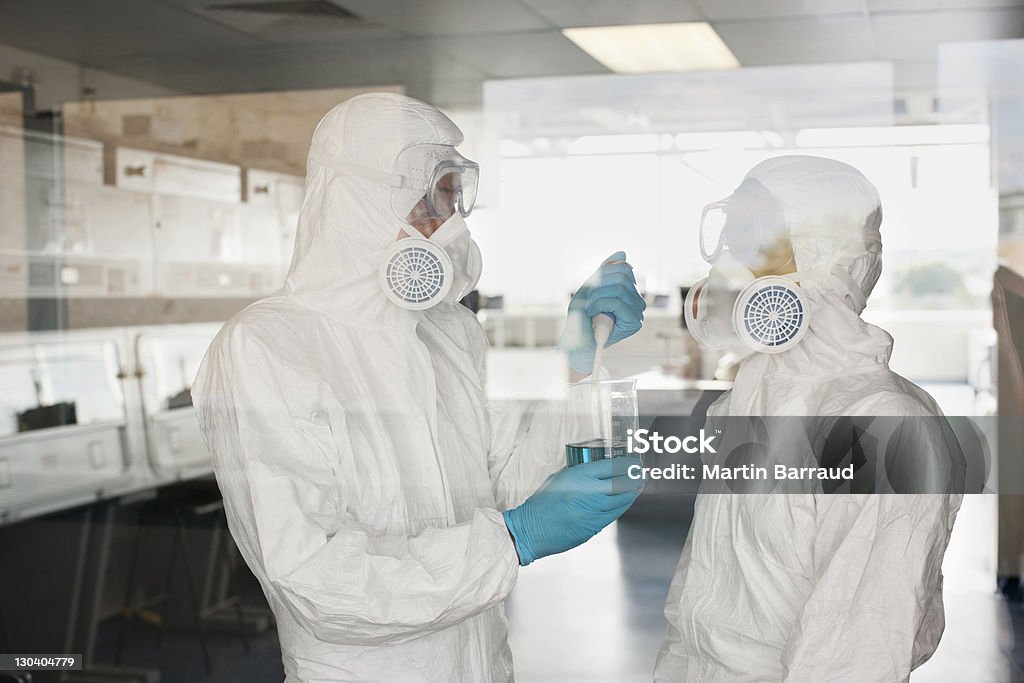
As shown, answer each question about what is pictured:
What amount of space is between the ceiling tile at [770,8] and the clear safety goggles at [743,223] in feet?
0.97

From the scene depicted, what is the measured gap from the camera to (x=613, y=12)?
1.76m

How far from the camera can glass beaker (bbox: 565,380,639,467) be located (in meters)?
1.57

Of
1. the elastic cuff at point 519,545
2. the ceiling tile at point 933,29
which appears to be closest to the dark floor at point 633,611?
the elastic cuff at point 519,545

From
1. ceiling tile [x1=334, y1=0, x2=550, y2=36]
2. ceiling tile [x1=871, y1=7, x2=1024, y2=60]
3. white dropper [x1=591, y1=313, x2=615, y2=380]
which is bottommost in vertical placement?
white dropper [x1=591, y1=313, x2=615, y2=380]

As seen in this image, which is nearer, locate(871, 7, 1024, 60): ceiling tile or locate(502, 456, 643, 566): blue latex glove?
locate(502, 456, 643, 566): blue latex glove

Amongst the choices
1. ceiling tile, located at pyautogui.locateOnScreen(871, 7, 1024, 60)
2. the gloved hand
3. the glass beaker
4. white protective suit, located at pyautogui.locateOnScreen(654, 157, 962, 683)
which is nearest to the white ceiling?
ceiling tile, located at pyautogui.locateOnScreen(871, 7, 1024, 60)

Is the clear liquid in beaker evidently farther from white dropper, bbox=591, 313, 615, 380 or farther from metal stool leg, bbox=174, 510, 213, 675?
metal stool leg, bbox=174, 510, 213, 675

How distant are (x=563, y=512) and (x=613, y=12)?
0.88 m

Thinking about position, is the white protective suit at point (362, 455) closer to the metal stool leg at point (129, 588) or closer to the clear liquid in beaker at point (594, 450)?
the clear liquid in beaker at point (594, 450)

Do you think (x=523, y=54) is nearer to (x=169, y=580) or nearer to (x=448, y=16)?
(x=448, y=16)

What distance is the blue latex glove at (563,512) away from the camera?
4.60ft

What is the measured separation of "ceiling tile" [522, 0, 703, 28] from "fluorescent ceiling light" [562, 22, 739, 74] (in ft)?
0.03

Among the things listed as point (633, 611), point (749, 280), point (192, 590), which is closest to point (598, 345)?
point (749, 280)

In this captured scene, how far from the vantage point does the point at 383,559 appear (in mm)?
1347
